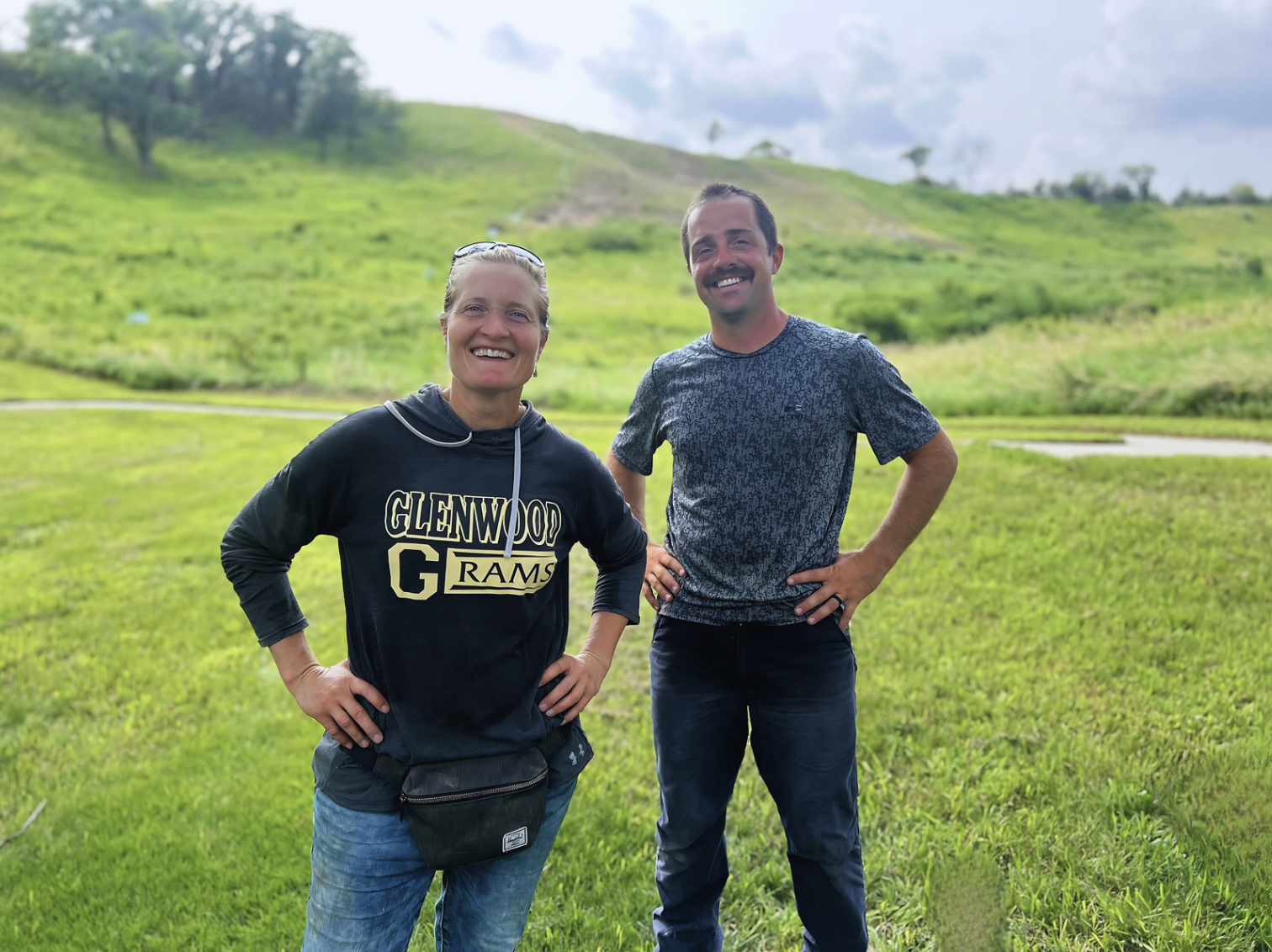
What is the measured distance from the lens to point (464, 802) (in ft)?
6.39

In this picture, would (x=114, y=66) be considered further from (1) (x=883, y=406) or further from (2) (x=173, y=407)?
(1) (x=883, y=406)

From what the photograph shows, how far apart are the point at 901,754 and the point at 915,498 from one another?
2146 mm

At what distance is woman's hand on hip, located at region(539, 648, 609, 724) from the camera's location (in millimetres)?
2148

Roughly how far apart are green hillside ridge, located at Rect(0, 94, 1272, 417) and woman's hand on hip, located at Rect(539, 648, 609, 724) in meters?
15.8

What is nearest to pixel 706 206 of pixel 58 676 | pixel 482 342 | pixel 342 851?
pixel 482 342

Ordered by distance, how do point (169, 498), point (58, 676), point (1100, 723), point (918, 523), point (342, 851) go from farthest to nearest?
point (169, 498) → point (58, 676) → point (1100, 723) → point (918, 523) → point (342, 851)

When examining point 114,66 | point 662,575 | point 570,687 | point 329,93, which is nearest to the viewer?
point 570,687

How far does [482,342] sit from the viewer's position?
2.04 meters

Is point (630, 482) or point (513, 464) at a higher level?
point (513, 464)

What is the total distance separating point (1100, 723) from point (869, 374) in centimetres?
299

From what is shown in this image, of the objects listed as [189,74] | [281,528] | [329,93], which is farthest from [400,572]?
[189,74]

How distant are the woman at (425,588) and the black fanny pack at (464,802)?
15 mm

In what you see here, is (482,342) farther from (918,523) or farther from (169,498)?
(169,498)

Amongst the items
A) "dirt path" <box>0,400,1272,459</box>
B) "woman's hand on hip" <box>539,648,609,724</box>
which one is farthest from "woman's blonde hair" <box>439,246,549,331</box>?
"dirt path" <box>0,400,1272,459</box>
